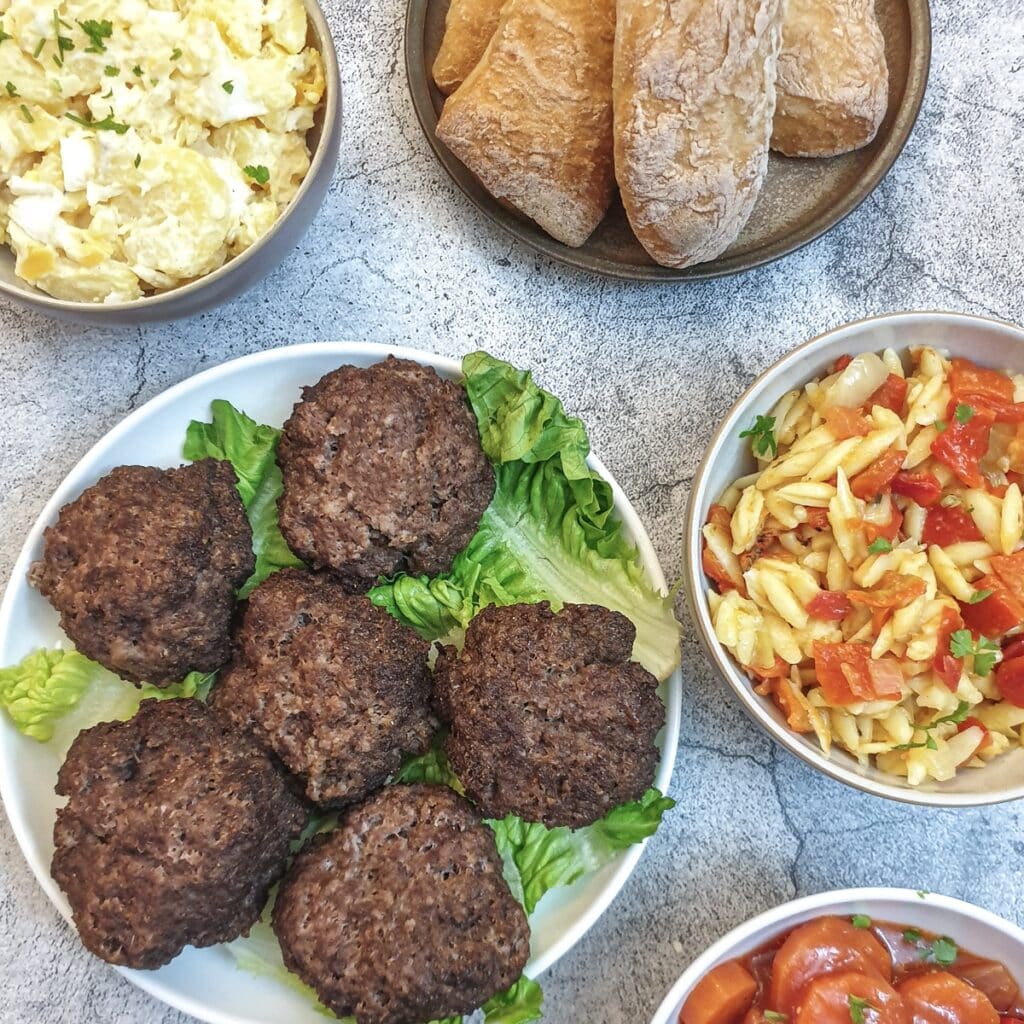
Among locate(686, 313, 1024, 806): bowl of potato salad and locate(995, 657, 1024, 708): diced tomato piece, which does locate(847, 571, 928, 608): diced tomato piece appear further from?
locate(995, 657, 1024, 708): diced tomato piece

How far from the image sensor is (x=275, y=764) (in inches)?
77.8

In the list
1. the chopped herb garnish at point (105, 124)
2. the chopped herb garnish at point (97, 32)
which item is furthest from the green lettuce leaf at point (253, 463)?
the chopped herb garnish at point (97, 32)

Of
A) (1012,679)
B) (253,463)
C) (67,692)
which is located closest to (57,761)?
(67,692)

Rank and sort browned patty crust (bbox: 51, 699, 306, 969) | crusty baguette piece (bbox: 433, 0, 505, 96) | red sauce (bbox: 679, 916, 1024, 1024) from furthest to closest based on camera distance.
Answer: crusty baguette piece (bbox: 433, 0, 505, 96), red sauce (bbox: 679, 916, 1024, 1024), browned patty crust (bbox: 51, 699, 306, 969)

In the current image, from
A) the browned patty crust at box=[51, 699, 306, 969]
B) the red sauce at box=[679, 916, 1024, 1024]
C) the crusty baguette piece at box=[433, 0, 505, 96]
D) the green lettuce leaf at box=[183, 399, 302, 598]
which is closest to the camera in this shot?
the browned patty crust at box=[51, 699, 306, 969]

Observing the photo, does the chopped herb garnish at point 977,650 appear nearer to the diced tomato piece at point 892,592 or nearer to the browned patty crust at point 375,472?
the diced tomato piece at point 892,592

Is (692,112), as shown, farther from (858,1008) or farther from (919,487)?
(858,1008)

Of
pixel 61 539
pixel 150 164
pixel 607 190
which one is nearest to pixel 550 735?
pixel 61 539

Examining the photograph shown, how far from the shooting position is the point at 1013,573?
195 centimetres

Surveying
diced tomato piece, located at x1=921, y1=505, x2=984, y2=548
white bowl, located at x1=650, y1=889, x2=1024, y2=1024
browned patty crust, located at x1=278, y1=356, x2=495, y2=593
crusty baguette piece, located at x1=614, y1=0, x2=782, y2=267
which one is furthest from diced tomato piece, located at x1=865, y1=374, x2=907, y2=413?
white bowl, located at x1=650, y1=889, x2=1024, y2=1024

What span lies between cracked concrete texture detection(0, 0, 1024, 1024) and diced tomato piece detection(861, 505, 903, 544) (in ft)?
1.74

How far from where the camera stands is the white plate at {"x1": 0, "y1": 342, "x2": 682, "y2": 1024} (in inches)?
79.6

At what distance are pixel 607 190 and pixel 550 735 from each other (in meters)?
1.25

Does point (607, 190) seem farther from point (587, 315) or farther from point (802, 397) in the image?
point (802, 397)
